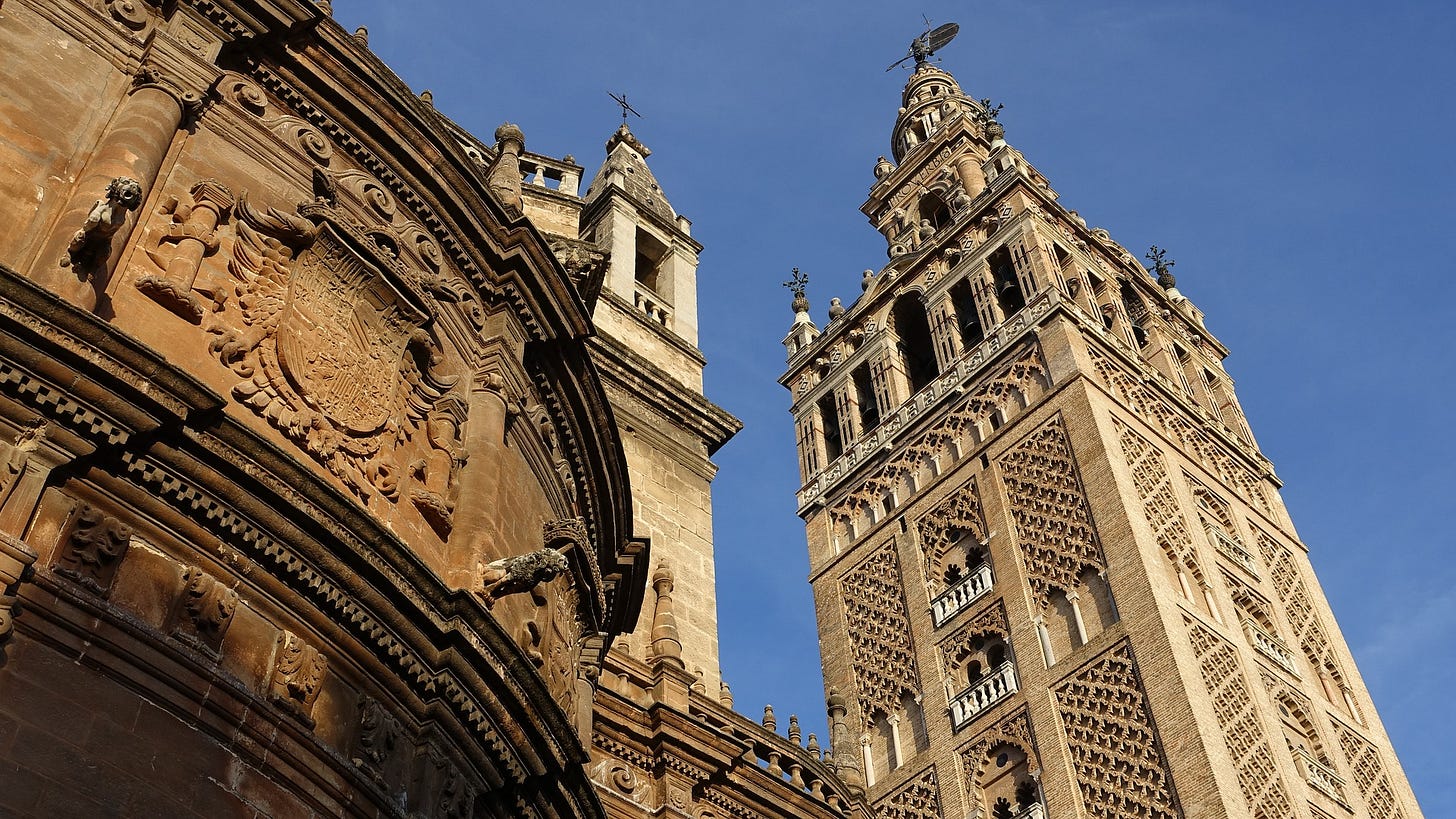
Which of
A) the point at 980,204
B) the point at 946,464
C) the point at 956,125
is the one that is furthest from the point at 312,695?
the point at 956,125

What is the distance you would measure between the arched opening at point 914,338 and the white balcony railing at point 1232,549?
1074cm

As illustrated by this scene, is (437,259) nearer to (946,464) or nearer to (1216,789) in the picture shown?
(1216,789)

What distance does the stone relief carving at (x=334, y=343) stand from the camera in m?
9.23

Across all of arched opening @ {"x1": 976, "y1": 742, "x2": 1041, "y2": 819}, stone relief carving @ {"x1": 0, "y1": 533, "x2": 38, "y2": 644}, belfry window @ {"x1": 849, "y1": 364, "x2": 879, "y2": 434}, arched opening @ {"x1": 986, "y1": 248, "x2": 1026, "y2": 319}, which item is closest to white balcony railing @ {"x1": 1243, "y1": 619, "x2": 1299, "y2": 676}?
arched opening @ {"x1": 976, "y1": 742, "x2": 1041, "y2": 819}

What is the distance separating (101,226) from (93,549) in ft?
6.42

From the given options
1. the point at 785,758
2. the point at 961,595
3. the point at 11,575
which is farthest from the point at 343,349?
the point at 961,595

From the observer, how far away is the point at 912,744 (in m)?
32.2

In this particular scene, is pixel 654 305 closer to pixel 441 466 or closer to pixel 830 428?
pixel 441 466

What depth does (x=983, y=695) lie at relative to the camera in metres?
31.2

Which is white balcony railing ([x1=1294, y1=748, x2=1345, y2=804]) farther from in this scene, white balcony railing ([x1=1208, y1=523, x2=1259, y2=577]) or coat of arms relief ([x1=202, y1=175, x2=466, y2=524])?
coat of arms relief ([x1=202, y1=175, x2=466, y2=524])

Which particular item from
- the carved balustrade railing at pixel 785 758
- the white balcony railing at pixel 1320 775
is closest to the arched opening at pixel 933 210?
the white balcony railing at pixel 1320 775

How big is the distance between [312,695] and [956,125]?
43945 mm

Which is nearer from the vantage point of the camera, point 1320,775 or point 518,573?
point 518,573

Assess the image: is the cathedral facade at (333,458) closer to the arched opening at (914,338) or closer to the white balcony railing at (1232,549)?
the white balcony railing at (1232,549)
